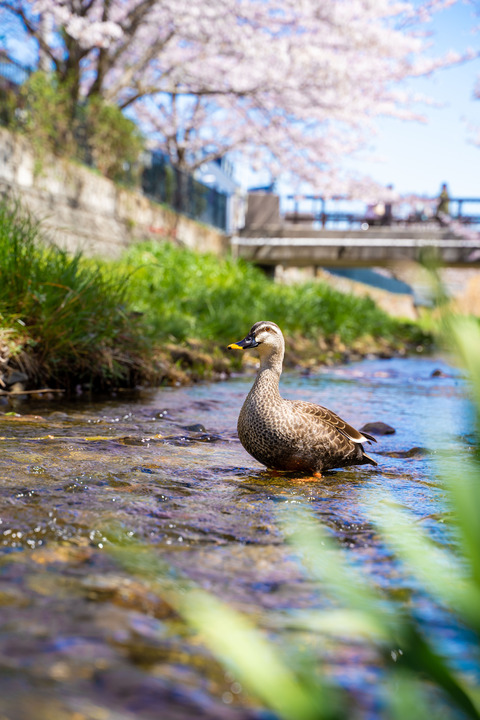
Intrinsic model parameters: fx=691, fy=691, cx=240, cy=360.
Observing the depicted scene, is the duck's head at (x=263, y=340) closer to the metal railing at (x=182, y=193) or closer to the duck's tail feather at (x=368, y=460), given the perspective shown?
the duck's tail feather at (x=368, y=460)

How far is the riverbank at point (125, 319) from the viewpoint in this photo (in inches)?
243

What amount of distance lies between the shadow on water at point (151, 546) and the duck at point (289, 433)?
12cm

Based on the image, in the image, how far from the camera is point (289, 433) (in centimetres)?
356

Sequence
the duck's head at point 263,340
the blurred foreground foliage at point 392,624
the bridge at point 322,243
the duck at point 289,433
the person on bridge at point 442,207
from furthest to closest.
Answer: the person on bridge at point 442,207, the bridge at point 322,243, the duck's head at point 263,340, the duck at point 289,433, the blurred foreground foliage at point 392,624

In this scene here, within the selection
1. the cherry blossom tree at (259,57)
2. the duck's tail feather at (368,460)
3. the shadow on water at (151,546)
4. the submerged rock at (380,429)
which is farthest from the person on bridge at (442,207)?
the duck's tail feather at (368,460)

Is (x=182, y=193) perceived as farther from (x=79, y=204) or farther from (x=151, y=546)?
(x=151, y=546)

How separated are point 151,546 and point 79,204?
1184 centimetres

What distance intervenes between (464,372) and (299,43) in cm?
2055

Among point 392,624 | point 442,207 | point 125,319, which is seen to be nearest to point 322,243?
point 442,207

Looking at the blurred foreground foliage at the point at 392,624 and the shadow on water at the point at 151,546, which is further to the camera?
the shadow on water at the point at 151,546

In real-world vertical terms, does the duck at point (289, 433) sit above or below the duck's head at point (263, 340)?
below

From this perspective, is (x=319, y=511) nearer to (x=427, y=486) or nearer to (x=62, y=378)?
(x=427, y=486)

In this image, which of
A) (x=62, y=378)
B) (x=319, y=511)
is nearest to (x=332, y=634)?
(x=319, y=511)

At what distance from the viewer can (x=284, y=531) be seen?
2717mm
